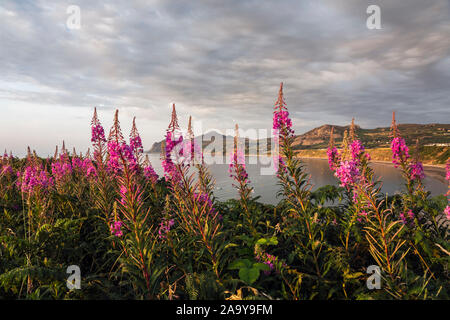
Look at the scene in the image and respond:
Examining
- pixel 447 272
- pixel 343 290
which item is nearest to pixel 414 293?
pixel 343 290

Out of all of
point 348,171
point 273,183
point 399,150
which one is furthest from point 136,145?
point 273,183

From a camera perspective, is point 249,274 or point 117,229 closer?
point 249,274

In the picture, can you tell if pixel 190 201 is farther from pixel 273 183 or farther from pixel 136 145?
pixel 273 183

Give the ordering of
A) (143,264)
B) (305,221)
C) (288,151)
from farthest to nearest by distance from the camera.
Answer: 1. (288,151)
2. (305,221)
3. (143,264)

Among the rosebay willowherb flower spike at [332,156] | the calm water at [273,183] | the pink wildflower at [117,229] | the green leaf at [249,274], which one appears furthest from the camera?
the calm water at [273,183]

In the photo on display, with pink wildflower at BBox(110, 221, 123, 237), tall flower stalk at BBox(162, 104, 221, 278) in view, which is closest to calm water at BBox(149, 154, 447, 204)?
pink wildflower at BBox(110, 221, 123, 237)

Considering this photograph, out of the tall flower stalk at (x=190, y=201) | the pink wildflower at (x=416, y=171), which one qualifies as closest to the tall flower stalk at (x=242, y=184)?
the tall flower stalk at (x=190, y=201)

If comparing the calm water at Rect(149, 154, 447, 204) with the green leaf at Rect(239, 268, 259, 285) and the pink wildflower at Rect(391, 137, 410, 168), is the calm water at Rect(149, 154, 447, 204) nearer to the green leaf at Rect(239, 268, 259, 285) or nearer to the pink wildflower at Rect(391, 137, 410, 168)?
the pink wildflower at Rect(391, 137, 410, 168)

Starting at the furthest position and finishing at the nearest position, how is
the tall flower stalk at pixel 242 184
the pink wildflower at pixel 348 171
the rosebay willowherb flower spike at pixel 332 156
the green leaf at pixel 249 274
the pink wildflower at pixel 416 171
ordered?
the rosebay willowherb flower spike at pixel 332 156
the pink wildflower at pixel 416 171
the pink wildflower at pixel 348 171
the tall flower stalk at pixel 242 184
the green leaf at pixel 249 274

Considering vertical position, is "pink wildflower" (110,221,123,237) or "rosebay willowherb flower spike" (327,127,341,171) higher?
"rosebay willowherb flower spike" (327,127,341,171)

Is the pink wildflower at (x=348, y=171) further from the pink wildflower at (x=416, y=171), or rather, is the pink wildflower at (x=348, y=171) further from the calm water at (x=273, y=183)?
the calm water at (x=273, y=183)
